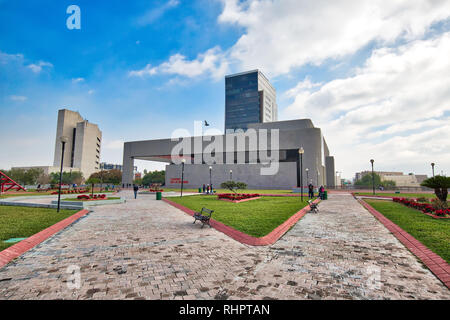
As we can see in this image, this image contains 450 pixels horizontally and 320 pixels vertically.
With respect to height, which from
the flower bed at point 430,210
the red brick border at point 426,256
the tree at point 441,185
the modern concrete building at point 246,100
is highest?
the modern concrete building at point 246,100

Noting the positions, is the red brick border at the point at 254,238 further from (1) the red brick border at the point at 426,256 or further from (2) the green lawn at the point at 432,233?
(2) the green lawn at the point at 432,233

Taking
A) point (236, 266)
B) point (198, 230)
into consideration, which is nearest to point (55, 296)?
point (236, 266)

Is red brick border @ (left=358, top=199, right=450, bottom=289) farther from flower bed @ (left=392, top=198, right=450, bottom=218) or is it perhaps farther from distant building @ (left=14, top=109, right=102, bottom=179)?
distant building @ (left=14, top=109, right=102, bottom=179)

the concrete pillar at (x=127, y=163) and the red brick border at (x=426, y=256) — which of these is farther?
the concrete pillar at (x=127, y=163)

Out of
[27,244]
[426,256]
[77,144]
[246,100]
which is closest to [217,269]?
[426,256]

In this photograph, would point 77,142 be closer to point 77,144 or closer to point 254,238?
point 77,144

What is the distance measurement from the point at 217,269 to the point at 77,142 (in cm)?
12710

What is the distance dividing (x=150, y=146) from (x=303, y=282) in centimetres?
6380

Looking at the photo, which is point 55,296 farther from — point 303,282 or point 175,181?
point 175,181

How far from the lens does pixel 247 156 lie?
57156mm

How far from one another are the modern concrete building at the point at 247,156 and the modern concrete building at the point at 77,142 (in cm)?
5864

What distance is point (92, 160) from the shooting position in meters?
113

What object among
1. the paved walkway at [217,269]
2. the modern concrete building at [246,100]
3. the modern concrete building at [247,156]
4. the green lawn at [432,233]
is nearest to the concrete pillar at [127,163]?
the modern concrete building at [247,156]

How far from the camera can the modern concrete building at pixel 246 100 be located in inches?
5143
